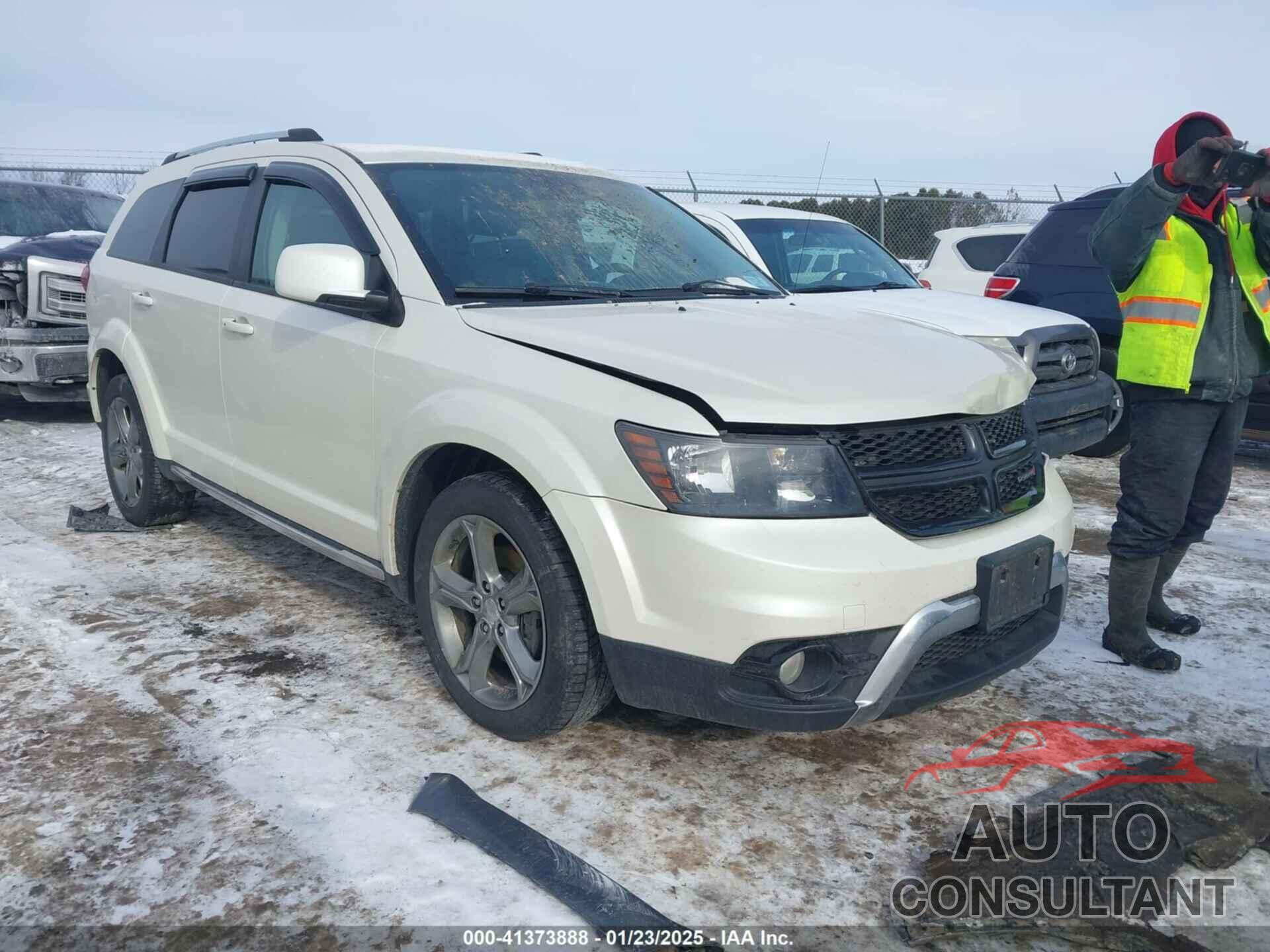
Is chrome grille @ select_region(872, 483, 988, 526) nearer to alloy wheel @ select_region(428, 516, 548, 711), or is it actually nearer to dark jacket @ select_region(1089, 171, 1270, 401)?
alloy wheel @ select_region(428, 516, 548, 711)

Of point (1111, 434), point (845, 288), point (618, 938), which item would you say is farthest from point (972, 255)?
point (618, 938)

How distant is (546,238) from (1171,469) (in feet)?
7.96

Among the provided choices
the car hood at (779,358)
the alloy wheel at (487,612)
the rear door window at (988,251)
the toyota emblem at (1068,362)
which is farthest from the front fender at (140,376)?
the rear door window at (988,251)

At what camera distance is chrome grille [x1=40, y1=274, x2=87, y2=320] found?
320 inches

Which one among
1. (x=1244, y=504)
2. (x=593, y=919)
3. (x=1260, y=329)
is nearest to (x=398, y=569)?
(x=593, y=919)

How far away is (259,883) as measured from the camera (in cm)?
245

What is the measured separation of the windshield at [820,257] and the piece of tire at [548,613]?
13.1 ft

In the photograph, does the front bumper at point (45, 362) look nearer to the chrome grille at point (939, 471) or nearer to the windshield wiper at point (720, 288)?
the windshield wiper at point (720, 288)

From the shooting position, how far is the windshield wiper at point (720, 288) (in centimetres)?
371

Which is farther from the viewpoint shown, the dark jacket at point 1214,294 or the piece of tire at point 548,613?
the dark jacket at point 1214,294

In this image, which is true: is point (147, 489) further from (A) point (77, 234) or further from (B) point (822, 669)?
(A) point (77, 234)

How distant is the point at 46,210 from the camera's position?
32.4 ft

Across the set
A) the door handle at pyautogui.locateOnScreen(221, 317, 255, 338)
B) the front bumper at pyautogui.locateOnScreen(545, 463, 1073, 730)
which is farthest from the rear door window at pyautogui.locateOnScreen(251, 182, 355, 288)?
the front bumper at pyautogui.locateOnScreen(545, 463, 1073, 730)

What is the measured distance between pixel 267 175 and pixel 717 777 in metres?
2.96
